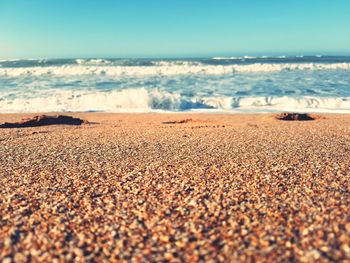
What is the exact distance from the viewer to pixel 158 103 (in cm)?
1480

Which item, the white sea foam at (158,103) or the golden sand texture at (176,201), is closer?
the golden sand texture at (176,201)

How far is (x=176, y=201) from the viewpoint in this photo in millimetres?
3570

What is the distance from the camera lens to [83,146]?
6.38 meters

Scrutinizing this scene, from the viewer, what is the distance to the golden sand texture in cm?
268

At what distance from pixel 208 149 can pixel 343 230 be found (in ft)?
10.7

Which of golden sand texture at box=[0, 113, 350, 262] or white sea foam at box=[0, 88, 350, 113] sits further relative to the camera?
white sea foam at box=[0, 88, 350, 113]

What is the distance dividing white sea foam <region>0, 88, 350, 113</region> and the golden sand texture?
8048mm

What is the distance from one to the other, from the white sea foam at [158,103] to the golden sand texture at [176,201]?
8.05 m

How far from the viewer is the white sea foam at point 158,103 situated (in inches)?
568

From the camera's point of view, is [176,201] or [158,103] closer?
[176,201]

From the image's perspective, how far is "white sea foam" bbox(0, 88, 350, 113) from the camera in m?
14.4

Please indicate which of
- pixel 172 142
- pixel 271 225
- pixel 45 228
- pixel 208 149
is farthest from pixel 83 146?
pixel 271 225

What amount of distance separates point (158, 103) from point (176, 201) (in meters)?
11.4

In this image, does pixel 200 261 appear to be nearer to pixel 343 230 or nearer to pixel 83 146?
pixel 343 230
